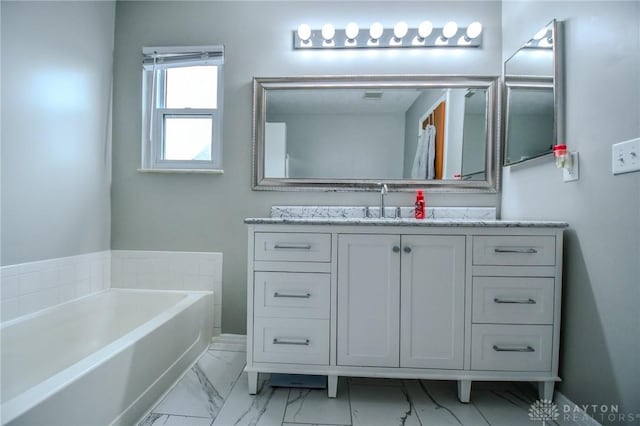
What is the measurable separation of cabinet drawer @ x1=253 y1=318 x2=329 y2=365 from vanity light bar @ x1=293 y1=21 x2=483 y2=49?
1.58 metres

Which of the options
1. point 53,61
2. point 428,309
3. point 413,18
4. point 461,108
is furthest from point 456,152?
point 53,61

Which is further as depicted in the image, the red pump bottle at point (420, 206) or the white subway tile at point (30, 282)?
the red pump bottle at point (420, 206)

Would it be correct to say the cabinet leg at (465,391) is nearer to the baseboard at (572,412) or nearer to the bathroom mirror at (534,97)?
the baseboard at (572,412)

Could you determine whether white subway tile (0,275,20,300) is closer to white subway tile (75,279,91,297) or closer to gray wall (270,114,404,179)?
white subway tile (75,279,91,297)

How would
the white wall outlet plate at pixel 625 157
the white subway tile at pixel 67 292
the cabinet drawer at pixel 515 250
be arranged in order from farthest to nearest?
1. the white subway tile at pixel 67 292
2. the cabinet drawer at pixel 515 250
3. the white wall outlet plate at pixel 625 157

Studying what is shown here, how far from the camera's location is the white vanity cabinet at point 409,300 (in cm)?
127

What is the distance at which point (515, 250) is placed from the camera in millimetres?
1265

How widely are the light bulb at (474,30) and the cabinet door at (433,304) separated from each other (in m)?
1.27

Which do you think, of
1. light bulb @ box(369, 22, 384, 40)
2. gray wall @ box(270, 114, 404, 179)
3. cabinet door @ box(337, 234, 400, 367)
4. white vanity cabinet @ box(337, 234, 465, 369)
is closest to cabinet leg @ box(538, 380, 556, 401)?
white vanity cabinet @ box(337, 234, 465, 369)

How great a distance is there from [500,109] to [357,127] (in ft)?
2.79

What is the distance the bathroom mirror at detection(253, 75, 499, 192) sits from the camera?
178cm

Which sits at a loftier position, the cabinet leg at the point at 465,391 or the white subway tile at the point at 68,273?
the white subway tile at the point at 68,273

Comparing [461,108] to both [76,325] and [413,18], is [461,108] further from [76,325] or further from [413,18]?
[76,325]

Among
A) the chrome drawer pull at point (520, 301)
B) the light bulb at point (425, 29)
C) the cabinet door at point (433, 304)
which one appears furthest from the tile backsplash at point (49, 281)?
the light bulb at point (425, 29)
